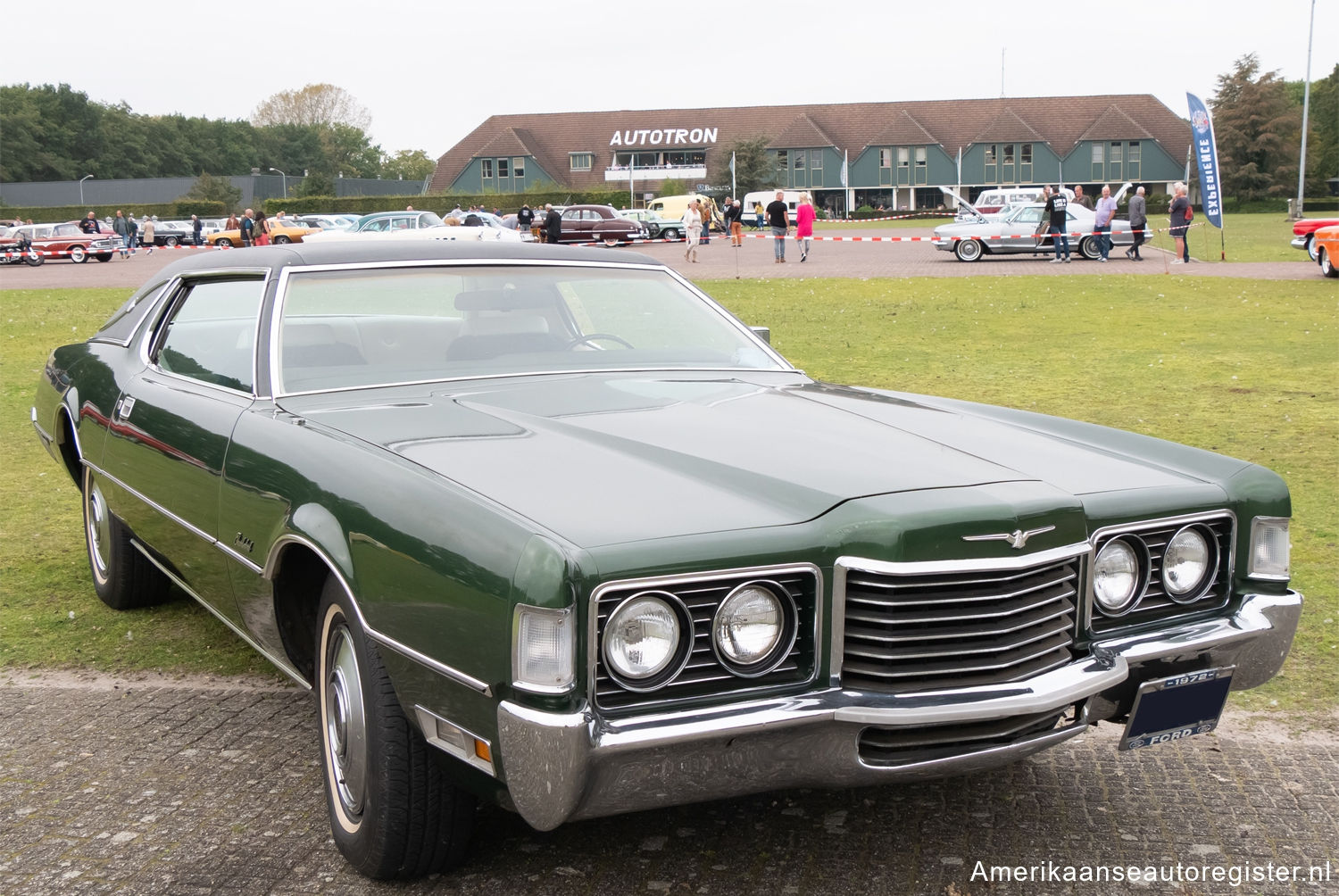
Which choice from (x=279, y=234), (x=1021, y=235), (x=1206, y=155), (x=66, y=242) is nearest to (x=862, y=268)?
(x=1021, y=235)

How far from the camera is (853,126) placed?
8725 centimetres

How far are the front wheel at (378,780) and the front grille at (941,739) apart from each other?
0.94 metres

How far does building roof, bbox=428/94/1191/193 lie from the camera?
83625mm

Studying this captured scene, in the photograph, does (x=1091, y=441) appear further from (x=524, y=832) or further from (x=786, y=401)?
(x=524, y=832)

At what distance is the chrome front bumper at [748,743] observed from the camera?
7.88 ft

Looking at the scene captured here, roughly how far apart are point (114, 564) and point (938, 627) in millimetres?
3895

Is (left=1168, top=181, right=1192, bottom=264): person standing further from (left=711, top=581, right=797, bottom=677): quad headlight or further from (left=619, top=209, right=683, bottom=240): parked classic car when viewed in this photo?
(left=619, top=209, right=683, bottom=240): parked classic car

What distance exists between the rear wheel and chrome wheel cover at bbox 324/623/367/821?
2.25 m

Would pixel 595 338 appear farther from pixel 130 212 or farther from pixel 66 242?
pixel 130 212

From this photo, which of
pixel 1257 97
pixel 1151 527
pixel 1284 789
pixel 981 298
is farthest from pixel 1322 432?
pixel 1257 97

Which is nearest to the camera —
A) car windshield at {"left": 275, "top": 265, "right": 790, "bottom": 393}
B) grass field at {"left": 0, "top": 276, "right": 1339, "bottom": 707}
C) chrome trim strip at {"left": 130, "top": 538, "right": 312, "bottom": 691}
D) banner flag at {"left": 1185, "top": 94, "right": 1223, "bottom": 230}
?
chrome trim strip at {"left": 130, "top": 538, "right": 312, "bottom": 691}

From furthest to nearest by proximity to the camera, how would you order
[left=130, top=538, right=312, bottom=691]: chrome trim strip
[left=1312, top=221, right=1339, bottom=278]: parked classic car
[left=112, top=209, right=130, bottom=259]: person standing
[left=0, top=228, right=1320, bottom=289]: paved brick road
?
[left=112, top=209, right=130, bottom=259]: person standing, [left=0, top=228, right=1320, bottom=289]: paved brick road, [left=1312, top=221, right=1339, bottom=278]: parked classic car, [left=130, top=538, right=312, bottom=691]: chrome trim strip

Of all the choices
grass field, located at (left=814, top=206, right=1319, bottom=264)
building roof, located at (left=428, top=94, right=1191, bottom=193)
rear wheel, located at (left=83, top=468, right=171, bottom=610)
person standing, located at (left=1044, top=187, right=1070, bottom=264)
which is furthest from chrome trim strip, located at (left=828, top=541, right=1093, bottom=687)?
building roof, located at (left=428, top=94, right=1191, bottom=193)

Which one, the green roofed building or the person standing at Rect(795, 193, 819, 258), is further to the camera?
the green roofed building
